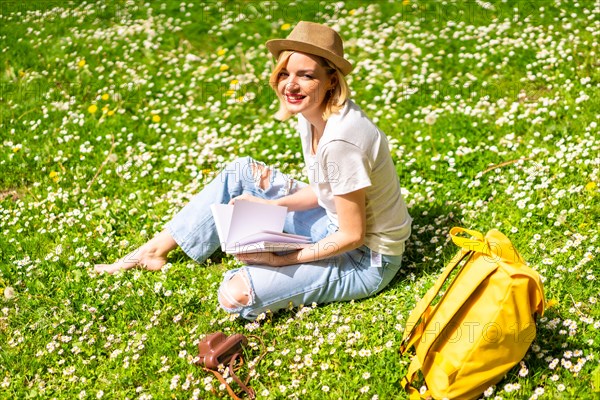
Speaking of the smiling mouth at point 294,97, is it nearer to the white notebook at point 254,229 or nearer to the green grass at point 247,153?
the white notebook at point 254,229

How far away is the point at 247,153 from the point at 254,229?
2135mm

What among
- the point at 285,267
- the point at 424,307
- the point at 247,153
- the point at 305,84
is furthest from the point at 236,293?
the point at 247,153

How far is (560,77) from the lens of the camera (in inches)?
253

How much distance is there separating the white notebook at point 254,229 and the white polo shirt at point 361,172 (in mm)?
294

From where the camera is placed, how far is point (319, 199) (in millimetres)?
4492

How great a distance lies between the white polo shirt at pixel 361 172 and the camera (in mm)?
4000

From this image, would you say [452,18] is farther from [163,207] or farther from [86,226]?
[86,226]

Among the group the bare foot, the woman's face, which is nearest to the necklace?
the woman's face

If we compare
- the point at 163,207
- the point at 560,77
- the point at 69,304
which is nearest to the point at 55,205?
the point at 163,207

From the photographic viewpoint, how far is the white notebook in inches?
167

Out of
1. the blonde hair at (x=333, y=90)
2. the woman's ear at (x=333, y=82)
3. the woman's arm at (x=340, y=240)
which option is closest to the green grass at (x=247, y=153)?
the woman's arm at (x=340, y=240)

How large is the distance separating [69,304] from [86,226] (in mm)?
1043

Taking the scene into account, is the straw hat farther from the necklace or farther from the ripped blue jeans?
the ripped blue jeans

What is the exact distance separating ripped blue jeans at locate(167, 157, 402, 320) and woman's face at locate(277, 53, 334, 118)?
817 mm
